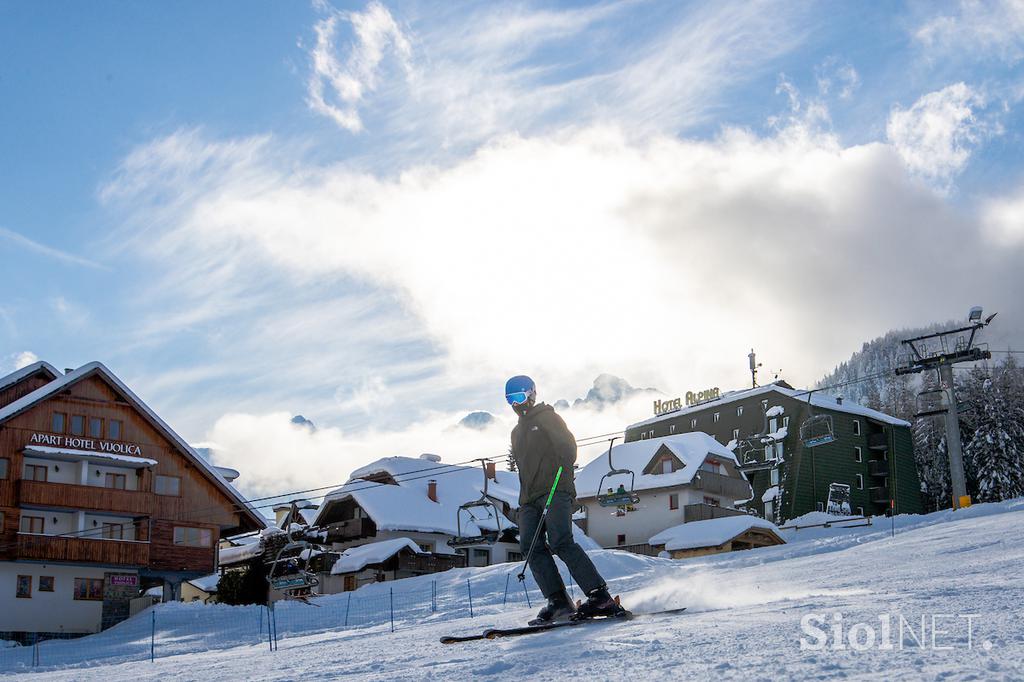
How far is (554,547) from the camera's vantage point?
27.0ft

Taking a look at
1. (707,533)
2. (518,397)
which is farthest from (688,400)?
(518,397)

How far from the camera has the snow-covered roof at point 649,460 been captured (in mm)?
53844

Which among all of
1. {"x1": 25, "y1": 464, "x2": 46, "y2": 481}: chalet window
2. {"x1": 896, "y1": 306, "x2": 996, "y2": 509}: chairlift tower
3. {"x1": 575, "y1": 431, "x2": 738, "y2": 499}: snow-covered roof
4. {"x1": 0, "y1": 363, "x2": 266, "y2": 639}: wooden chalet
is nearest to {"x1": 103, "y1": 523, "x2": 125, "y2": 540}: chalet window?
{"x1": 0, "y1": 363, "x2": 266, "y2": 639}: wooden chalet

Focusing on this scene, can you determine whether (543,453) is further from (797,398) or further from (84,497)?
(797,398)

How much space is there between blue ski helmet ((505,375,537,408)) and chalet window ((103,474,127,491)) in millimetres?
38338

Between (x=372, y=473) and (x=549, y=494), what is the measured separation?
55225 mm

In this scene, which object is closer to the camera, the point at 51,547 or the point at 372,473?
the point at 51,547

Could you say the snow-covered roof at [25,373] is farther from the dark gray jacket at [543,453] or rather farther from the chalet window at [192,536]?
the dark gray jacket at [543,453]

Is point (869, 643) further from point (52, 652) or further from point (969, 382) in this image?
point (969, 382)

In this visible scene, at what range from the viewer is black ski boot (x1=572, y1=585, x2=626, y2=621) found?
25.2 ft

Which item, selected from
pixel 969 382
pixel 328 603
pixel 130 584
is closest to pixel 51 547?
pixel 130 584

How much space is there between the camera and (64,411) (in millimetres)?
41688

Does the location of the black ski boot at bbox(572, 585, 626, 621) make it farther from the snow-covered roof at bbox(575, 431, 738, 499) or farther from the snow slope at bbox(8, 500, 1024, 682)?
the snow-covered roof at bbox(575, 431, 738, 499)

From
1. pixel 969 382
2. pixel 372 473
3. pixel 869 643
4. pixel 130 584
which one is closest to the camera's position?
pixel 869 643
